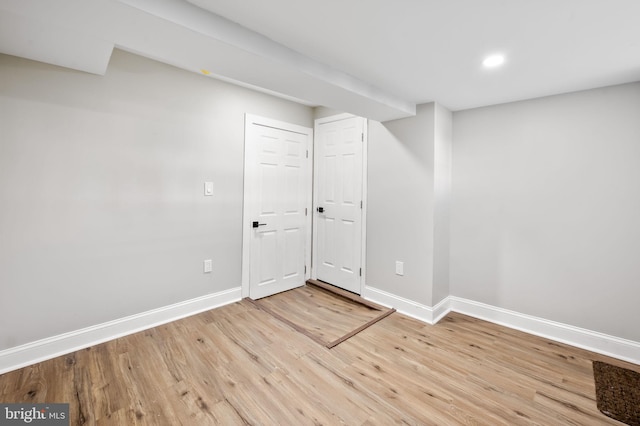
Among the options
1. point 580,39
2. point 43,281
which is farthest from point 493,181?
point 43,281

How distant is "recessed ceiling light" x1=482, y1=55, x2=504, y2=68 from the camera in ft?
5.98

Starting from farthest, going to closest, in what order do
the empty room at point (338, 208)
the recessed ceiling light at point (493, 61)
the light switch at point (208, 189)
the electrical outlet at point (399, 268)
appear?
the electrical outlet at point (399, 268)
the light switch at point (208, 189)
the recessed ceiling light at point (493, 61)
the empty room at point (338, 208)

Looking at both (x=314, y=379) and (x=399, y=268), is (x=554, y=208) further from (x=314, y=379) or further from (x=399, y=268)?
(x=314, y=379)

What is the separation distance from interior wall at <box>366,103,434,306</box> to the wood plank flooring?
0.58 metres

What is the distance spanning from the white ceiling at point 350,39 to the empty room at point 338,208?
15 mm

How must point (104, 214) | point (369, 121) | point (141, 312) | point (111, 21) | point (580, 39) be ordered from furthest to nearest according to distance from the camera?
point (369, 121)
point (141, 312)
point (104, 214)
point (580, 39)
point (111, 21)

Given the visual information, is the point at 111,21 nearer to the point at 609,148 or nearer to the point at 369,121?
the point at 369,121

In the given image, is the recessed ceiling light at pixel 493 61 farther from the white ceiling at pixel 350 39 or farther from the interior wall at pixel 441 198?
the interior wall at pixel 441 198

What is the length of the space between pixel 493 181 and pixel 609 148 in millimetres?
829

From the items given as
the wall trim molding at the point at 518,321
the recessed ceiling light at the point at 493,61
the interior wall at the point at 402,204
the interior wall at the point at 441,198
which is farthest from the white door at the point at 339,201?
the recessed ceiling light at the point at 493,61

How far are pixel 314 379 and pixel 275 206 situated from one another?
2.05 m

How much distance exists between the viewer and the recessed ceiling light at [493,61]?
5.98 feet

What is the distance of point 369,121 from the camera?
327 centimetres

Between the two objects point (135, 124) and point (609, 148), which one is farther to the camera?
point (135, 124)
